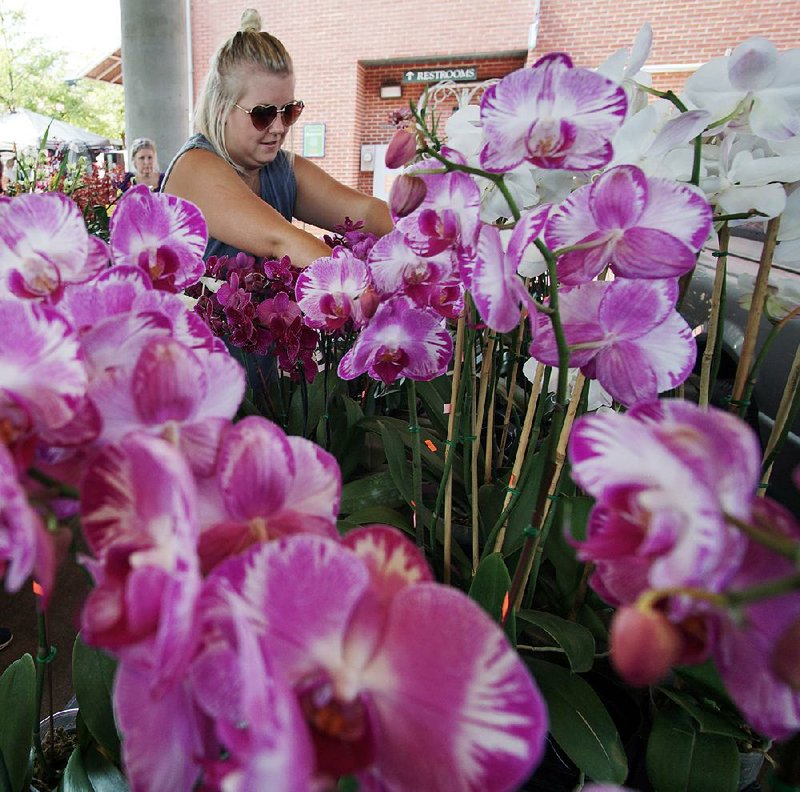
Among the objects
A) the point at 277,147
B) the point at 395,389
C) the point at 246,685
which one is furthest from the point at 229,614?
the point at 277,147

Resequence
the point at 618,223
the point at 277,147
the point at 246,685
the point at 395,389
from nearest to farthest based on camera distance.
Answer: the point at 246,685
the point at 618,223
the point at 395,389
the point at 277,147

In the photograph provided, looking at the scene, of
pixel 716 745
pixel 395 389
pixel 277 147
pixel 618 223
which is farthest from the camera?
pixel 277 147

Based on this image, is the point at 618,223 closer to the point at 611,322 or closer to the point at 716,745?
the point at 611,322

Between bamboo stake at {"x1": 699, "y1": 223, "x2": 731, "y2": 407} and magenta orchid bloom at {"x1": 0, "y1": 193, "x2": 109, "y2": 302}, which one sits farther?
bamboo stake at {"x1": 699, "y1": 223, "x2": 731, "y2": 407}

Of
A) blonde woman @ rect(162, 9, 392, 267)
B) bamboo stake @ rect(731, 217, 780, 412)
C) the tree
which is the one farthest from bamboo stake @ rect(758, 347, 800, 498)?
the tree

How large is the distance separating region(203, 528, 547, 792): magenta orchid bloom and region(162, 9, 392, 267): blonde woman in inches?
32.2

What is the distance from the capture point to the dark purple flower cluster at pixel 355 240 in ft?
2.33

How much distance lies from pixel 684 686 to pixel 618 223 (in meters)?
0.40

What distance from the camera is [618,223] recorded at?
0.31m

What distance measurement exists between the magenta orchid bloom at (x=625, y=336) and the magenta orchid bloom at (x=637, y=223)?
15 mm

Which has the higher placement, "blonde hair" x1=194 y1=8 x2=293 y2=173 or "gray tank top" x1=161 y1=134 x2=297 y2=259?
"blonde hair" x1=194 y1=8 x2=293 y2=173

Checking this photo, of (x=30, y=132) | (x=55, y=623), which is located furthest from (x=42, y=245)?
(x=30, y=132)

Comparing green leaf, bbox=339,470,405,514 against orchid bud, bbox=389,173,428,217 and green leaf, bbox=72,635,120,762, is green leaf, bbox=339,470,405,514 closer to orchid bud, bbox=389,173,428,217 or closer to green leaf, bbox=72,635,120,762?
green leaf, bbox=72,635,120,762

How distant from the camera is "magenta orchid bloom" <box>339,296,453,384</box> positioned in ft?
1.66
